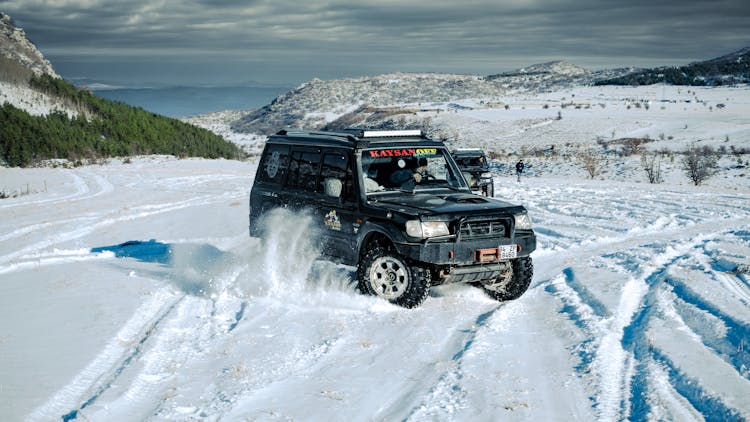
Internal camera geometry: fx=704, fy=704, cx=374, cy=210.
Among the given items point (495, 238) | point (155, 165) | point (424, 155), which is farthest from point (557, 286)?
point (155, 165)

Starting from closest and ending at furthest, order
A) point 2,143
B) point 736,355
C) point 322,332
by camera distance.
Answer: point 736,355, point 322,332, point 2,143

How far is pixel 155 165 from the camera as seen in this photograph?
36.0m

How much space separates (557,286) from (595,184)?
17.5 metres

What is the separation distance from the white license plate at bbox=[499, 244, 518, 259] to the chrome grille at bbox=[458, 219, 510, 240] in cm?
15

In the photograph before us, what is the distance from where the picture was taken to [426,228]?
7.62m

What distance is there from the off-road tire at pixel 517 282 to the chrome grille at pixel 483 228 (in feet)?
1.85

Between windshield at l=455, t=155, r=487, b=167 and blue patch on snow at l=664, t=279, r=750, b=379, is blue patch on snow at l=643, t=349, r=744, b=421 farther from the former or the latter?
windshield at l=455, t=155, r=487, b=167

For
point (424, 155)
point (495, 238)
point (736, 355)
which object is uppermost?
point (424, 155)

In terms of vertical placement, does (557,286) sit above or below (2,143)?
below

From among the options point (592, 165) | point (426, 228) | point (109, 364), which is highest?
point (426, 228)

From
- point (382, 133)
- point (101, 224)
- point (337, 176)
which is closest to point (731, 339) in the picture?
point (382, 133)

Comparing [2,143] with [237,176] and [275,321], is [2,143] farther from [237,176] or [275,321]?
[275,321]

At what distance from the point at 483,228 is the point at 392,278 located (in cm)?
117

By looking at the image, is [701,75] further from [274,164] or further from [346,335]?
[346,335]
